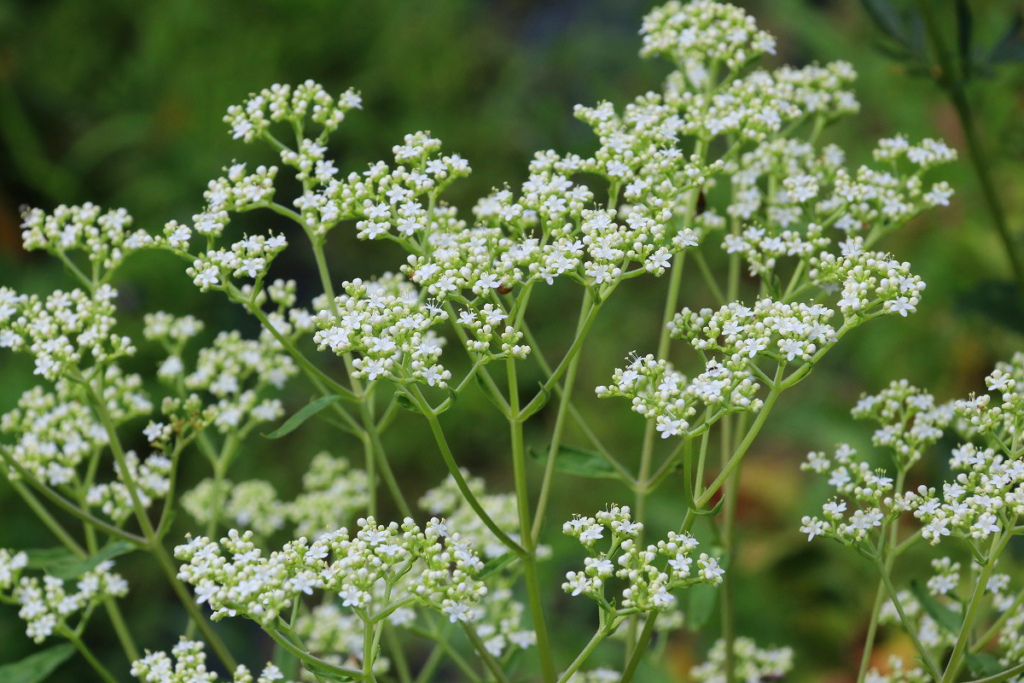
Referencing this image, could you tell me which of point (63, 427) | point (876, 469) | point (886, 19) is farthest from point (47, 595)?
point (886, 19)

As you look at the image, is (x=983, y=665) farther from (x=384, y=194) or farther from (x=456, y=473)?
(x=384, y=194)

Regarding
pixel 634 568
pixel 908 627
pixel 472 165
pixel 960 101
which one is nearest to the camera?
pixel 634 568

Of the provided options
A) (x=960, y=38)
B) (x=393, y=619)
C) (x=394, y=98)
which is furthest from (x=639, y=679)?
(x=394, y=98)

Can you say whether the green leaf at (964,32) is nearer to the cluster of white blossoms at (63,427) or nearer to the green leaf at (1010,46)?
the green leaf at (1010,46)

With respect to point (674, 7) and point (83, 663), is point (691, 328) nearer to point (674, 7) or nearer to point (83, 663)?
point (674, 7)

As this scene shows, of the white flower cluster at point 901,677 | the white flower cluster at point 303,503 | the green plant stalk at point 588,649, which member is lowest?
the green plant stalk at point 588,649

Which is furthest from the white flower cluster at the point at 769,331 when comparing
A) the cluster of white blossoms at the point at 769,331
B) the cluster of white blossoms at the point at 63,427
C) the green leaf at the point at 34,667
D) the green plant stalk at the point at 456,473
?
the green leaf at the point at 34,667
